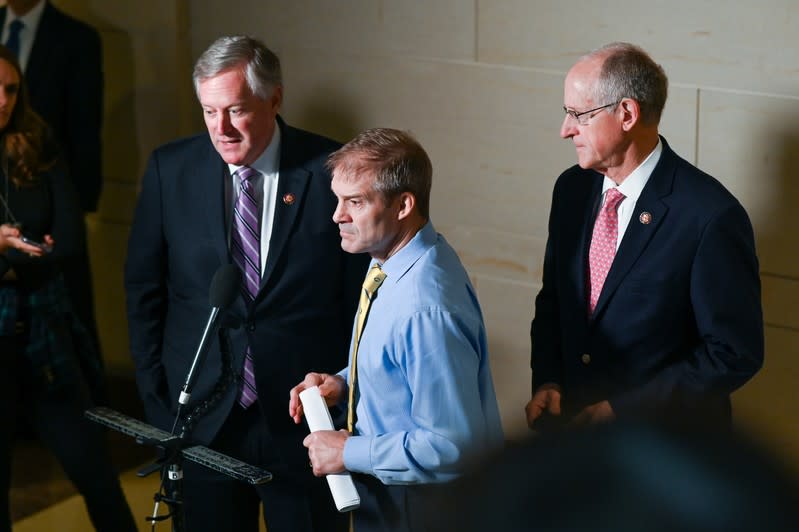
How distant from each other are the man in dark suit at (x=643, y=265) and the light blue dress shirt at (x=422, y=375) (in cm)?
42

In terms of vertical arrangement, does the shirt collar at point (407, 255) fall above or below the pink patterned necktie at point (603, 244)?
above

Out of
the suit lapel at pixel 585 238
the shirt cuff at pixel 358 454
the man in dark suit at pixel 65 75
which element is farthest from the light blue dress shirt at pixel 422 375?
the man in dark suit at pixel 65 75

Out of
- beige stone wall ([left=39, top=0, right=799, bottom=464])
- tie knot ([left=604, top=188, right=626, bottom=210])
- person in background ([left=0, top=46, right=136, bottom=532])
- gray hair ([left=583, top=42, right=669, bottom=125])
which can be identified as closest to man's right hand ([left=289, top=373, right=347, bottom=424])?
tie knot ([left=604, top=188, right=626, bottom=210])

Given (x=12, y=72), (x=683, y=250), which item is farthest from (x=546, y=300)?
(x=12, y=72)

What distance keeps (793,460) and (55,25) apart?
472cm

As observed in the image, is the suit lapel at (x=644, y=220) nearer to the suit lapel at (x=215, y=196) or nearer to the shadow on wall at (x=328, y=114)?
the suit lapel at (x=215, y=196)

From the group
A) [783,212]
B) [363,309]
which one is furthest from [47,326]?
[783,212]

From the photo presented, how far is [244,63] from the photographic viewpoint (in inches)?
112

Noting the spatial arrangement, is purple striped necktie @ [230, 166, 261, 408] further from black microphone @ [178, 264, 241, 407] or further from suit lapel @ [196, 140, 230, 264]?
black microphone @ [178, 264, 241, 407]

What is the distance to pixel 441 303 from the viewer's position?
7.20 feet

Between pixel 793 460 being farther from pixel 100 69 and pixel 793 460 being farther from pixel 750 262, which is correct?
pixel 100 69

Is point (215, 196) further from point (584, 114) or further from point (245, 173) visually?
point (584, 114)

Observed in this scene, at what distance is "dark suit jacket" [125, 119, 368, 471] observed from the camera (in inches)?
114

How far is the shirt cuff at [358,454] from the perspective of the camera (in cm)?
224
